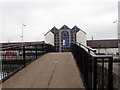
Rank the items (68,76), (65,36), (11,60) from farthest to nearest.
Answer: (65,36) → (11,60) → (68,76)

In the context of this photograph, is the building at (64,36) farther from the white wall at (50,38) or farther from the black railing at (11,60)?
the black railing at (11,60)

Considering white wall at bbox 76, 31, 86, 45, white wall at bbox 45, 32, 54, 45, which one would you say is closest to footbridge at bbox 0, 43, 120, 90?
white wall at bbox 45, 32, 54, 45

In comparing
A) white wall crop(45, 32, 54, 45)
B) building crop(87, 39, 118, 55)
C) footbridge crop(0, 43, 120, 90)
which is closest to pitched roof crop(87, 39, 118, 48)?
building crop(87, 39, 118, 55)

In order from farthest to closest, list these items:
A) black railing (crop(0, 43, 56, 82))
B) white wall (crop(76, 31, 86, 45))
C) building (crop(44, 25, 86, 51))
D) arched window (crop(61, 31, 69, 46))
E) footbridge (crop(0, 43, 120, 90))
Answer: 1. white wall (crop(76, 31, 86, 45))
2. arched window (crop(61, 31, 69, 46))
3. building (crop(44, 25, 86, 51))
4. black railing (crop(0, 43, 56, 82))
5. footbridge (crop(0, 43, 120, 90))

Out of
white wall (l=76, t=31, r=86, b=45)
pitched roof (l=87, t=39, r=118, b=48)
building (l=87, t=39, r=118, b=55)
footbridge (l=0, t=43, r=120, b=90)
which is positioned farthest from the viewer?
pitched roof (l=87, t=39, r=118, b=48)

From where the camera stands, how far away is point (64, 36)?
6550 centimetres

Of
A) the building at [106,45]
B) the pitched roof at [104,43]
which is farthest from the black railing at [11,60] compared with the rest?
the pitched roof at [104,43]

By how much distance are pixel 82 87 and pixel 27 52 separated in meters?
4.61

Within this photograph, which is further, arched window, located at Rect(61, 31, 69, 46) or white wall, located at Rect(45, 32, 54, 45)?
white wall, located at Rect(45, 32, 54, 45)

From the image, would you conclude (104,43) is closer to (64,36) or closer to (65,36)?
(65,36)

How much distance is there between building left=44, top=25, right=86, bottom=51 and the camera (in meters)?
64.0

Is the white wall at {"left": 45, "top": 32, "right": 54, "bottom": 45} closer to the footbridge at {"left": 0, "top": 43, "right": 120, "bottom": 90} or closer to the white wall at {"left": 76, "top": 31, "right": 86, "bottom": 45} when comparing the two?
the white wall at {"left": 76, "top": 31, "right": 86, "bottom": 45}

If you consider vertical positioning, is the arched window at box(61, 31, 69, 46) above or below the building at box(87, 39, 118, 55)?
above

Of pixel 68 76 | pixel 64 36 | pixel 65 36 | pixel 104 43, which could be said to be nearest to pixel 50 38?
pixel 64 36
